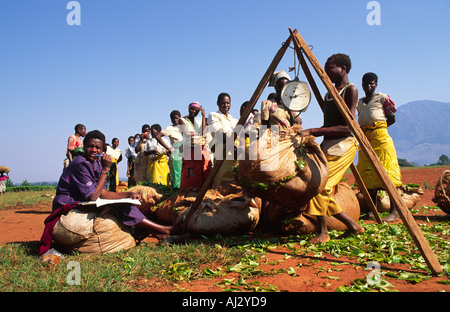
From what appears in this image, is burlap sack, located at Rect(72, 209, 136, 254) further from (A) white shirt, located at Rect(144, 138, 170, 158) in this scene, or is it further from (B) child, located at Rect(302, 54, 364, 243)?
(A) white shirt, located at Rect(144, 138, 170, 158)

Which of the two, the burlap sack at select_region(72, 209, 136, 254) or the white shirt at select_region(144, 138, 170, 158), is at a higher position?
the white shirt at select_region(144, 138, 170, 158)

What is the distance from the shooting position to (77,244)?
11.6ft

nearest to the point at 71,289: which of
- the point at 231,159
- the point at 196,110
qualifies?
the point at 231,159

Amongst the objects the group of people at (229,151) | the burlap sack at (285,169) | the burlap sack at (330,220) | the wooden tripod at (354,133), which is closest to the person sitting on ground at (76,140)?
the group of people at (229,151)

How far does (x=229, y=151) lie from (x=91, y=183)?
2.21m

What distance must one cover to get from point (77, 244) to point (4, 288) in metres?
1.04

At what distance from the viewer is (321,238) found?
12.0 feet

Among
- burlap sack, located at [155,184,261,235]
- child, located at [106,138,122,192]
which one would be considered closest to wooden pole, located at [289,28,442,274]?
burlap sack, located at [155,184,261,235]

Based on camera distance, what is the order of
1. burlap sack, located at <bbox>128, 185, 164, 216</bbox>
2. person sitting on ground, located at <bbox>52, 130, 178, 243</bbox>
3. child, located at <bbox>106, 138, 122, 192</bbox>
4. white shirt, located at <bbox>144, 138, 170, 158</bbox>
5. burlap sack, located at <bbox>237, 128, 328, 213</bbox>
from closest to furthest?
burlap sack, located at <bbox>237, 128, 328, 213</bbox>, person sitting on ground, located at <bbox>52, 130, 178, 243</bbox>, burlap sack, located at <bbox>128, 185, 164, 216</bbox>, white shirt, located at <bbox>144, 138, 170, 158</bbox>, child, located at <bbox>106, 138, 122, 192</bbox>

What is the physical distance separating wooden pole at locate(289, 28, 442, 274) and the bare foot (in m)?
0.98

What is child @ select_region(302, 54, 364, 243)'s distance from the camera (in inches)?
144

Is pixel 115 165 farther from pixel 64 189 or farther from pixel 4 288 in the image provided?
pixel 4 288

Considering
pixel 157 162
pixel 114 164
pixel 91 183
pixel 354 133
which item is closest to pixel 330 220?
pixel 354 133

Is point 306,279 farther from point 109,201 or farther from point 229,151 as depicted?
point 229,151
